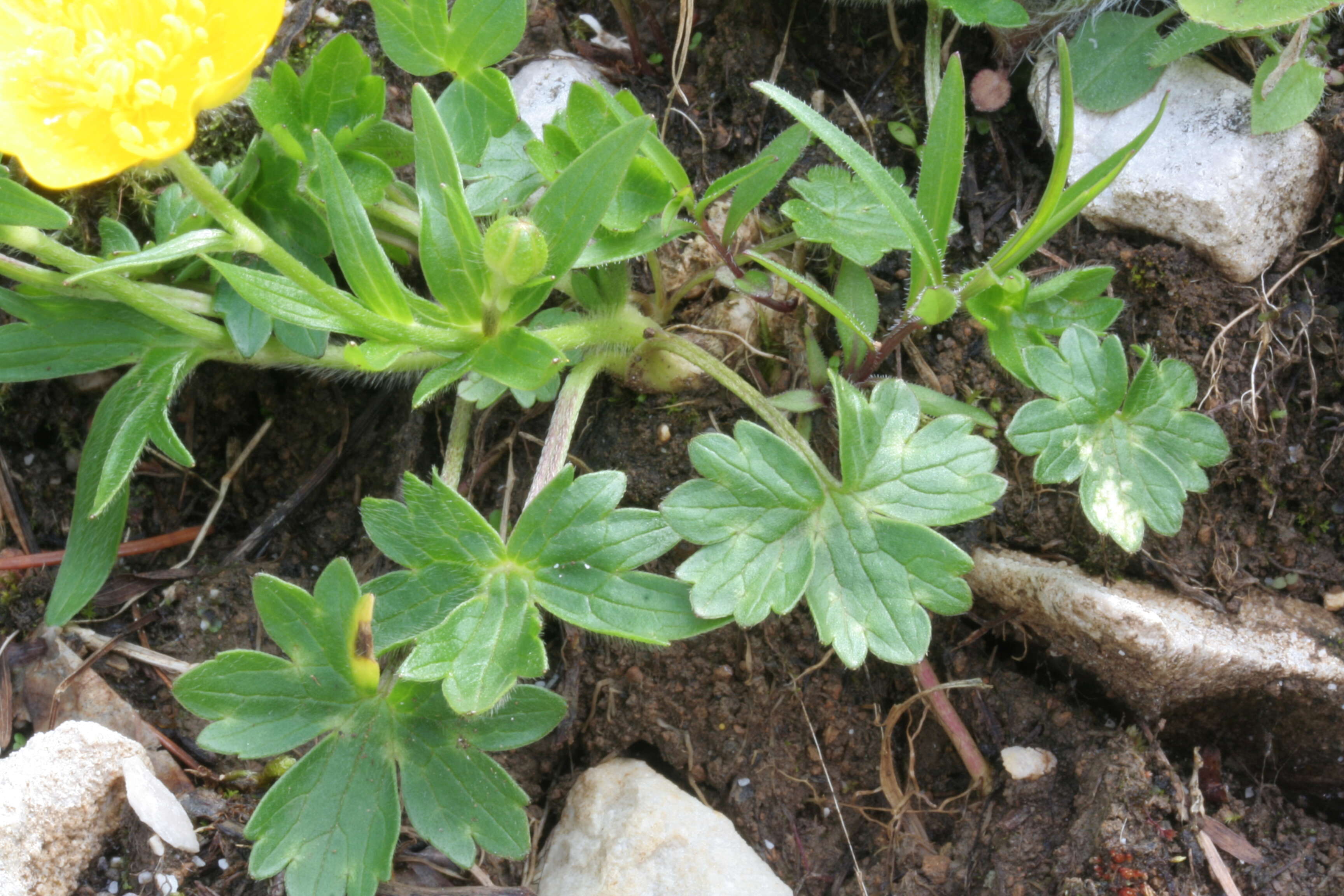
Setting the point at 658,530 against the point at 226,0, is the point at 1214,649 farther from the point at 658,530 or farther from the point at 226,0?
the point at 226,0

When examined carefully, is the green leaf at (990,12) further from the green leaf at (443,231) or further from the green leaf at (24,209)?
the green leaf at (24,209)

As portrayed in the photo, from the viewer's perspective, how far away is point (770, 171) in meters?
2.15

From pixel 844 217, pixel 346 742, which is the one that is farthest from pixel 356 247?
pixel 844 217

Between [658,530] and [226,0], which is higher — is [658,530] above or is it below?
below

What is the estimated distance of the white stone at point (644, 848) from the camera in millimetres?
2088

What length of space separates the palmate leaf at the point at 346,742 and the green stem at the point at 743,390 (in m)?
0.74

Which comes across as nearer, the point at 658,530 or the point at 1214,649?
the point at 658,530

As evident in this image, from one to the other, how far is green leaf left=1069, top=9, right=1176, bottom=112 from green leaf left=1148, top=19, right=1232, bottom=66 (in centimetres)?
3

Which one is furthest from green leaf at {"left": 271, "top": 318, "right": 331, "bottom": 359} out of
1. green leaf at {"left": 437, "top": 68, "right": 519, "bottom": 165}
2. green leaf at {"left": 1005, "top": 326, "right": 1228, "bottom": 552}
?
green leaf at {"left": 1005, "top": 326, "right": 1228, "bottom": 552}

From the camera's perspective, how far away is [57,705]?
7.75 ft

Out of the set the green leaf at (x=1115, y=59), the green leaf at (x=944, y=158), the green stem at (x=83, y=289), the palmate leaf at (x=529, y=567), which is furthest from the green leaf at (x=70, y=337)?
the green leaf at (x=1115, y=59)

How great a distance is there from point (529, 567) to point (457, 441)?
484mm

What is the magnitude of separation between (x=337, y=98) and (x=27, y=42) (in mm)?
572

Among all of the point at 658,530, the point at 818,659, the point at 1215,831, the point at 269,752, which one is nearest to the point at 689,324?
the point at 658,530
